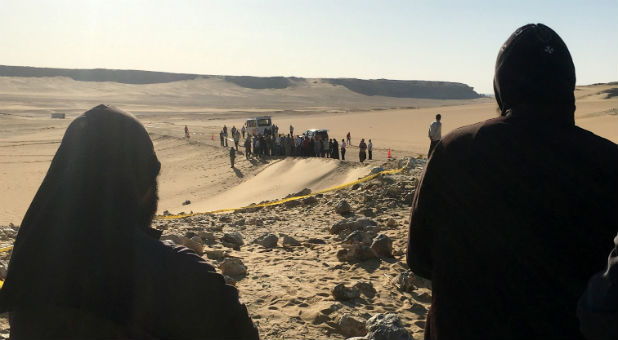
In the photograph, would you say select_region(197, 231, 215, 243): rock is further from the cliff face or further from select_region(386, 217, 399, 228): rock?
the cliff face

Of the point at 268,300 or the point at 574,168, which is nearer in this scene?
the point at 574,168

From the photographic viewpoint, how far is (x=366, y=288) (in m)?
5.10

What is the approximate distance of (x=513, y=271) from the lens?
5.34 ft

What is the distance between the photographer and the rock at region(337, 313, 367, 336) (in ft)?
13.7

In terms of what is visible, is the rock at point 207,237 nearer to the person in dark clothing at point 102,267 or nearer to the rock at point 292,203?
the rock at point 292,203

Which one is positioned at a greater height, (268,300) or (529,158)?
(529,158)

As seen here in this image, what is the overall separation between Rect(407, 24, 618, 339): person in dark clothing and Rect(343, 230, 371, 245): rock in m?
4.75

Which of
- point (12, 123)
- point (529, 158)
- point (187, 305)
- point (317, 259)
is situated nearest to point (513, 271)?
point (529, 158)

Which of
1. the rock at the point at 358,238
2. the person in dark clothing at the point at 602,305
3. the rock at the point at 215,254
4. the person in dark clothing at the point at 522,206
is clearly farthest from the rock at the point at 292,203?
the person in dark clothing at the point at 602,305

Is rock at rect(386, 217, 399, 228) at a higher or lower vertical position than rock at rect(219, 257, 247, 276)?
higher

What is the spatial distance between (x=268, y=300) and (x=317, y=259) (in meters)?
1.46

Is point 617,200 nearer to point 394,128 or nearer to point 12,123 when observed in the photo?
point 394,128

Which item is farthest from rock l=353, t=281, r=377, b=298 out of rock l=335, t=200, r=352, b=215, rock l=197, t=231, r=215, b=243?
rock l=335, t=200, r=352, b=215

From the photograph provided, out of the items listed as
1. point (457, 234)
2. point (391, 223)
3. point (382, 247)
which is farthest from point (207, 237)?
point (457, 234)
